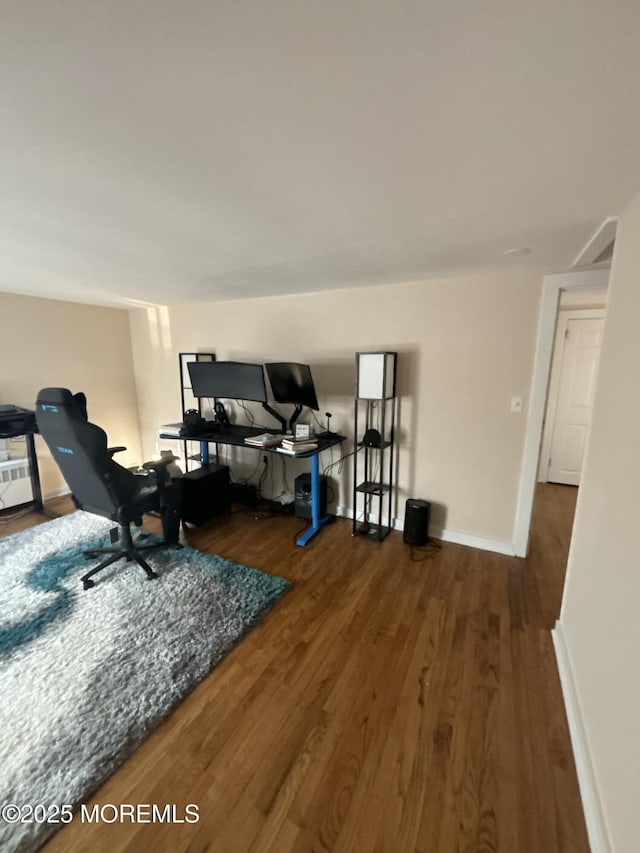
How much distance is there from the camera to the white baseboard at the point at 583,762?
1.09m

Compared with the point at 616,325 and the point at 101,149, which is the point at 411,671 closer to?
the point at 616,325

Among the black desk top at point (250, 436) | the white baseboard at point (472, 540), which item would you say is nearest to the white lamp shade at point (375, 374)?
the black desk top at point (250, 436)

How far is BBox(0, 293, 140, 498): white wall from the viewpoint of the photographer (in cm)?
348

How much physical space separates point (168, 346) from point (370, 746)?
4120mm

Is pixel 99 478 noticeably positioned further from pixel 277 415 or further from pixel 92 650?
pixel 277 415

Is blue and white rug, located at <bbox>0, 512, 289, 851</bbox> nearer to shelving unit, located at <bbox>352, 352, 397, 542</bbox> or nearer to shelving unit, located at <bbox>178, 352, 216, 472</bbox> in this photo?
shelving unit, located at <bbox>352, 352, 397, 542</bbox>

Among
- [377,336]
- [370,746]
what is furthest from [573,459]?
[370,746]

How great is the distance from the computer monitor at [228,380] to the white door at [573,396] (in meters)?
3.64

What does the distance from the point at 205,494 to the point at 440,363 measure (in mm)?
2377

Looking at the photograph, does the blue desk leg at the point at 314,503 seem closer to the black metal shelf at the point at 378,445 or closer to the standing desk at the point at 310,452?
the standing desk at the point at 310,452

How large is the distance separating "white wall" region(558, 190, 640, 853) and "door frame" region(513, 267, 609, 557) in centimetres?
82

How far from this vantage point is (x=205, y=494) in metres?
3.22

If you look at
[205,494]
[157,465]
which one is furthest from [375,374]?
[205,494]

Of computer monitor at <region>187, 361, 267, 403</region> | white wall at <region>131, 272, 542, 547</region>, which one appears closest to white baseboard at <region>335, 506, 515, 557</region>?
white wall at <region>131, 272, 542, 547</region>
